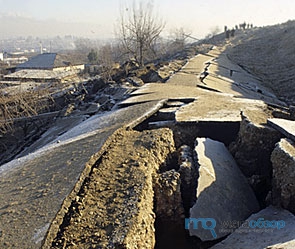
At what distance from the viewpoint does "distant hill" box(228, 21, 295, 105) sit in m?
11.0

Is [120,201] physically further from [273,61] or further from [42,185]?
[273,61]

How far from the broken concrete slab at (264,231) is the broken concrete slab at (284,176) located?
95mm

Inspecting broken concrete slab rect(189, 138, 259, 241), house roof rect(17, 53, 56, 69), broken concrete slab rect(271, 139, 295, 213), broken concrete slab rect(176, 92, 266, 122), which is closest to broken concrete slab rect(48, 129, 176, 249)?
broken concrete slab rect(189, 138, 259, 241)

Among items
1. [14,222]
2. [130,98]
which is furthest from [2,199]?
[130,98]

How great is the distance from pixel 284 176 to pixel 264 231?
0.60 m

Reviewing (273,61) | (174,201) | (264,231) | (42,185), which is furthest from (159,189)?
(273,61)

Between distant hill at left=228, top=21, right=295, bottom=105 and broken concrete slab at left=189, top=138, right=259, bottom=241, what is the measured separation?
552cm

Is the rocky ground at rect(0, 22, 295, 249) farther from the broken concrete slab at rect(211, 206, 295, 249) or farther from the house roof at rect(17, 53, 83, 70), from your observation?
the house roof at rect(17, 53, 83, 70)

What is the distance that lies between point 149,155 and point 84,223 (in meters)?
1.31

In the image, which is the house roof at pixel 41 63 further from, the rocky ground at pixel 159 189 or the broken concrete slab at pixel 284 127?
the broken concrete slab at pixel 284 127

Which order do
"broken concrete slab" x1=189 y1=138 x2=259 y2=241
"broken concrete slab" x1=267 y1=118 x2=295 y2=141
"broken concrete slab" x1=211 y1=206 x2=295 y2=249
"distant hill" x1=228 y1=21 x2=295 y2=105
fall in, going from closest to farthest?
1. "broken concrete slab" x1=211 y1=206 x2=295 y2=249
2. "broken concrete slab" x1=189 y1=138 x2=259 y2=241
3. "broken concrete slab" x1=267 y1=118 x2=295 y2=141
4. "distant hill" x1=228 y1=21 x2=295 y2=105

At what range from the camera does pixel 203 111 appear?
5535mm

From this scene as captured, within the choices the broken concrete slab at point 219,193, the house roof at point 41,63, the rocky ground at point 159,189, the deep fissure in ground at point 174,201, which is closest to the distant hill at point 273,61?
the rocky ground at point 159,189

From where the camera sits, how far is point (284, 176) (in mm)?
3227
